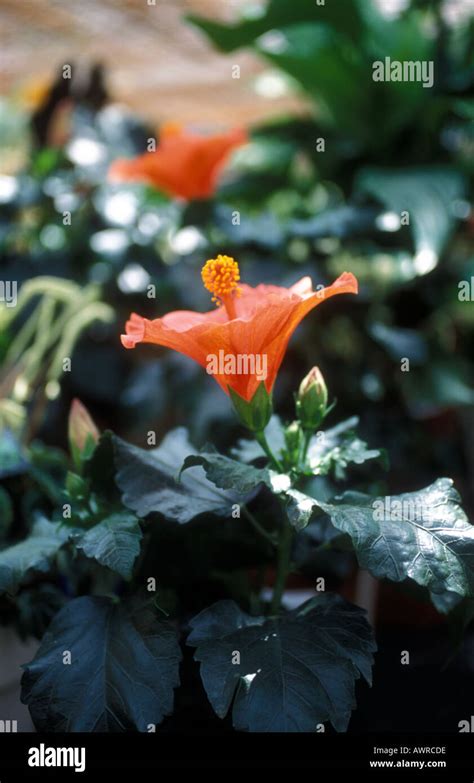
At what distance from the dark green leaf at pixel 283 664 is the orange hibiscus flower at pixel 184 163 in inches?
27.5

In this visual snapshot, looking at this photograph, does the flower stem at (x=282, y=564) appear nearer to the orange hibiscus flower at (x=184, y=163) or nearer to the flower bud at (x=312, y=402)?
the flower bud at (x=312, y=402)

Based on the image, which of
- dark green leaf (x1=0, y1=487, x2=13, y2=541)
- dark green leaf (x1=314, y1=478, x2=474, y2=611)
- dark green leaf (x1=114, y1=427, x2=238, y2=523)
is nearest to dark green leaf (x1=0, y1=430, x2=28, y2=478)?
dark green leaf (x1=0, y1=487, x2=13, y2=541)

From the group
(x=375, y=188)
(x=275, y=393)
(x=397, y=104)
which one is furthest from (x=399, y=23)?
(x=275, y=393)

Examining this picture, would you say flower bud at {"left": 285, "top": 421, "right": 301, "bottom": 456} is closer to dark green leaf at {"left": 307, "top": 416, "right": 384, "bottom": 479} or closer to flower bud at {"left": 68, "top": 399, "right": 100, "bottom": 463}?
dark green leaf at {"left": 307, "top": 416, "right": 384, "bottom": 479}

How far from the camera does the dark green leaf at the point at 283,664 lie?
0.41 metres

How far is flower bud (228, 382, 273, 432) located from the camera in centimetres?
48

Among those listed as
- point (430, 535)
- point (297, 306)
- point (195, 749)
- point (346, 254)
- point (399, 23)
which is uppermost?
point (399, 23)

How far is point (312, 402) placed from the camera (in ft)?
1.61

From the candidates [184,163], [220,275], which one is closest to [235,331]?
[220,275]

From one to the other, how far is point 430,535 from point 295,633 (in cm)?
10

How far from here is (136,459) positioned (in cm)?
50

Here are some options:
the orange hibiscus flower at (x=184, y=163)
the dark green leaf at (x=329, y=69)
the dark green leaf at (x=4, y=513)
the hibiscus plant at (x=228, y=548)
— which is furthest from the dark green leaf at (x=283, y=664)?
the dark green leaf at (x=329, y=69)

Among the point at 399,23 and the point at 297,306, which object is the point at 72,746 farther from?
the point at 399,23

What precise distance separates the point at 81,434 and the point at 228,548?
0.42 ft
